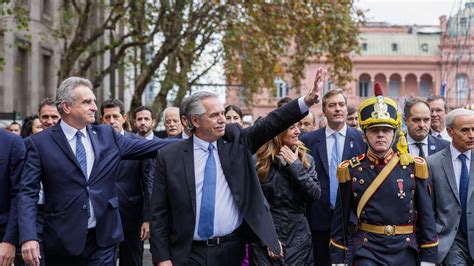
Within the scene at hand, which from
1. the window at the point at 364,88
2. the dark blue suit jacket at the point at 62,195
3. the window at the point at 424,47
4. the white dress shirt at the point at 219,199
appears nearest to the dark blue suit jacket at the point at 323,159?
the white dress shirt at the point at 219,199

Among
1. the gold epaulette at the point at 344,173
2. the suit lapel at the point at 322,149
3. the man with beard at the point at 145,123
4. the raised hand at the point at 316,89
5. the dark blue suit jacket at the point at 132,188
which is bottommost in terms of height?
the dark blue suit jacket at the point at 132,188

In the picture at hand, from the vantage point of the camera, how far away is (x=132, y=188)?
888cm

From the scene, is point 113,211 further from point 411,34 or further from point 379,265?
point 411,34

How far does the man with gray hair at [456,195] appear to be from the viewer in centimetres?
687

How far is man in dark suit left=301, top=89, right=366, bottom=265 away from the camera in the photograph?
836 cm

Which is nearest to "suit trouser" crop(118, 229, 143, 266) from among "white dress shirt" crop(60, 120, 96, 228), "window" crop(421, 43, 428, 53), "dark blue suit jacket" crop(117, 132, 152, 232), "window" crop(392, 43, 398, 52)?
"dark blue suit jacket" crop(117, 132, 152, 232)

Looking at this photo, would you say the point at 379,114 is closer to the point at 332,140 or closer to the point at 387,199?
the point at 387,199

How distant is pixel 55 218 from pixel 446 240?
3.24 metres

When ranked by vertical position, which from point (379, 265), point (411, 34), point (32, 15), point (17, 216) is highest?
point (411, 34)

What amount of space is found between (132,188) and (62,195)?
2.50 meters

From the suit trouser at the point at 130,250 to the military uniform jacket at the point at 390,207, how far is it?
3073 mm

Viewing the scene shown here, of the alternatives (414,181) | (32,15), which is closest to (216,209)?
(414,181)

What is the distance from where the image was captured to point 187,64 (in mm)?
26938

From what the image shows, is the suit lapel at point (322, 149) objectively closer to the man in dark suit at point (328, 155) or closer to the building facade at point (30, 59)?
the man in dark suit at point (328, 155)
